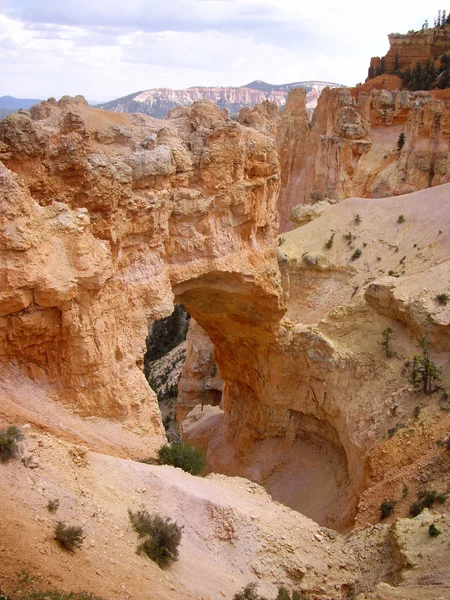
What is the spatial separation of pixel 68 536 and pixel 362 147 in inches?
1803

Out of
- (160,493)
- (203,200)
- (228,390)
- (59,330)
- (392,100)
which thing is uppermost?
(392,100)

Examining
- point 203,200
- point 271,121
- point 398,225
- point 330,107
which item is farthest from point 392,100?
point 203,200

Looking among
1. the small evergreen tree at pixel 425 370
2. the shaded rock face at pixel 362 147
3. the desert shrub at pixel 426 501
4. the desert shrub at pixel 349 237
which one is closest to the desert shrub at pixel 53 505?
the desert shrub at pixel 426 501

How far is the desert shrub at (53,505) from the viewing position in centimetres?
982

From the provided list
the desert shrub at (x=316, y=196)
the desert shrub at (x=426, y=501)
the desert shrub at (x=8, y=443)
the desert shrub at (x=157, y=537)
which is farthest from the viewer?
the desert shrub at (x=316, y=196)

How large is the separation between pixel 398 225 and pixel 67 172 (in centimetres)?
1989

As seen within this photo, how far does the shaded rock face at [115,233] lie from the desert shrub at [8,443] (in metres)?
2.64

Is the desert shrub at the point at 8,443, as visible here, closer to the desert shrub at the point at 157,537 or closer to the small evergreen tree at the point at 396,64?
the desert shrub at the point at 157,537

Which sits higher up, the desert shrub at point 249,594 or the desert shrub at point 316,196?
the desert shrub at point 316,196

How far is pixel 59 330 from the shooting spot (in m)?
13.6

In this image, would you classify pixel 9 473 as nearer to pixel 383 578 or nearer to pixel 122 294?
pixel 122 294

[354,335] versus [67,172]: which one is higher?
[67,172]

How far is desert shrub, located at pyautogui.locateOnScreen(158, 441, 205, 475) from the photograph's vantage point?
47.9 ft

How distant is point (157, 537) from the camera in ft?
35.3
